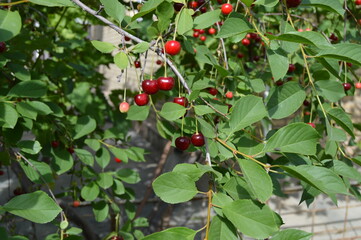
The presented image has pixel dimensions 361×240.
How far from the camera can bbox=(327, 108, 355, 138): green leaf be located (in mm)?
1196

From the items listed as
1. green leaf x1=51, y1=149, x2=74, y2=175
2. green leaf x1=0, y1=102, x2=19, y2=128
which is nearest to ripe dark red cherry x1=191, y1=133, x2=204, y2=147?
green leaf x1=0, y1=102, x2=19, y2=128

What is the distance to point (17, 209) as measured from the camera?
33.2 inches

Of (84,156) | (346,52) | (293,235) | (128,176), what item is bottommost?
(128,176)

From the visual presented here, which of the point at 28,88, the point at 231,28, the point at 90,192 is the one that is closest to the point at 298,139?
the point at 231,28

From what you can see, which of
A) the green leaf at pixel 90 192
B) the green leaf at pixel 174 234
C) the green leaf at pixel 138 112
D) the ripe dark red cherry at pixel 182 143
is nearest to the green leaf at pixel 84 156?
the green leaf at pixel 90 192

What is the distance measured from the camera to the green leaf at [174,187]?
802 mm

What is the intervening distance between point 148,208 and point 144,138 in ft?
13.1

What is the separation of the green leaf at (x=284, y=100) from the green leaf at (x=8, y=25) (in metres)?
0.71

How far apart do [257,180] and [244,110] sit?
22 cm

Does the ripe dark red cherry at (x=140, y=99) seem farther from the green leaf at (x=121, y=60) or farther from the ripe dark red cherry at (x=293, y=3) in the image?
the ripe dark red cherry at (x=293, y=3)

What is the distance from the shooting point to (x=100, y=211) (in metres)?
2.07

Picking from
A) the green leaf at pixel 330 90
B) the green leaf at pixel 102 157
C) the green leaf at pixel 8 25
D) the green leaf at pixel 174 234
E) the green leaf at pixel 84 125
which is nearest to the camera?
the green leaf at pixel 174 234

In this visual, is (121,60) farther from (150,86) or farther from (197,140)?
(197,140)

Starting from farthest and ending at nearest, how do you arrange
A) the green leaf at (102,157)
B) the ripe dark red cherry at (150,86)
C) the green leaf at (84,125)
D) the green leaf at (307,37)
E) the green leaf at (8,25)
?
1. the green leaf at (102,157)
2. the green leaf at (84,125)
3. the ripe dark red cherry at (150,86)
4. the green leaf at (8,25)
5. the green leaf at (307,37)
